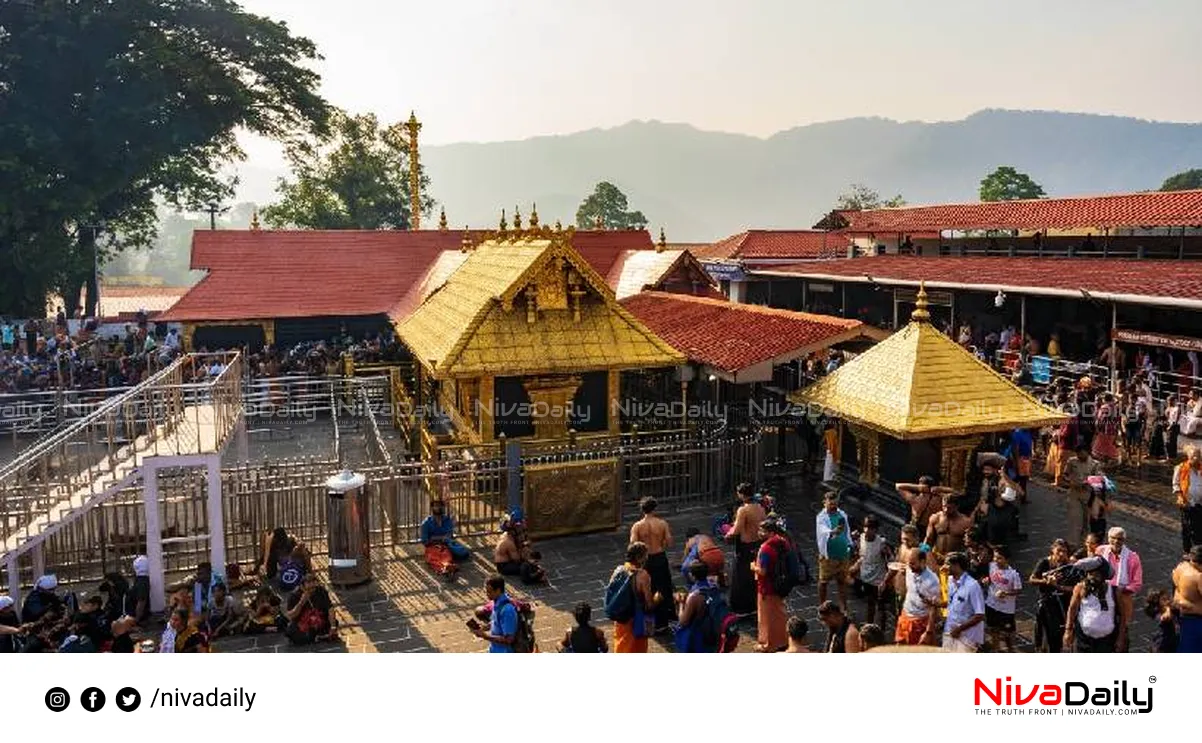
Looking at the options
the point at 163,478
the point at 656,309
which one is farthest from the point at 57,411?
the point at 656,309

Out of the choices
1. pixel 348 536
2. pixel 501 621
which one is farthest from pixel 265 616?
pixel 501 621

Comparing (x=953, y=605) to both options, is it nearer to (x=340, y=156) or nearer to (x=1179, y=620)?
(x=1179, y=620)

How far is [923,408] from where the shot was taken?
39.3ft

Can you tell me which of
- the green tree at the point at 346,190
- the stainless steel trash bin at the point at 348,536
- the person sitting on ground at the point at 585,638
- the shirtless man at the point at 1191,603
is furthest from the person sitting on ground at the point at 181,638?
the green tree at the point at 346,190

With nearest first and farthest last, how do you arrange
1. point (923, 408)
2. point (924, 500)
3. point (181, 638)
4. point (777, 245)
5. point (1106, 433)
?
point (181, 638)
point (924, 500)
point (923, 408)
point (1106, 433)
point (777, 245)

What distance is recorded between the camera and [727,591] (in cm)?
1096

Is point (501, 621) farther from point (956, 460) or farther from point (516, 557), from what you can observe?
point (956, 460)

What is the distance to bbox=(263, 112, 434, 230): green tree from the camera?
5259 centimetres

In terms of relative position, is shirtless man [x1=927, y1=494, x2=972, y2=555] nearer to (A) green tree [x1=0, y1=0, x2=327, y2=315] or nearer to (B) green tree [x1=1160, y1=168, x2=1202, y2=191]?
(A) green tree [x1=0, y1=0, x2=327, y2=315]

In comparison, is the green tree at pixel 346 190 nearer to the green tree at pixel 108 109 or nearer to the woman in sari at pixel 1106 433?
the green tree at pixel 108 109

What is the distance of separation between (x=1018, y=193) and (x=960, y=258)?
142ft

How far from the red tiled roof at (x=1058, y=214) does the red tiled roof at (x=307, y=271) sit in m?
11.8

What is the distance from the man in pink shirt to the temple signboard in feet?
36.5
